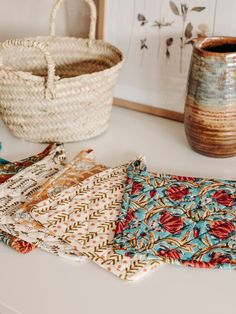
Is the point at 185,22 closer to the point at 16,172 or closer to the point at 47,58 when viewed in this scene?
the point at 47,58

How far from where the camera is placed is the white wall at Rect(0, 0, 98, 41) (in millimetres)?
1330

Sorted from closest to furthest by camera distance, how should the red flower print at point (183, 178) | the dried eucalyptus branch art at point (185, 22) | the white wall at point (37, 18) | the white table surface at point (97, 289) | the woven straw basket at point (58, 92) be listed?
the white table surface at point (97, 289), the red flower print at point (183, 178), the woven straw basket at point (58, 92), the dried eucalyptus branch art at point (185, 22), the white wall at point (37, 18)

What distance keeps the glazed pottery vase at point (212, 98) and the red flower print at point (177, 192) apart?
0.16 metres

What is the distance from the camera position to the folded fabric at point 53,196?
2.64 feet

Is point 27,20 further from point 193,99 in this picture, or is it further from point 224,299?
point 224,299

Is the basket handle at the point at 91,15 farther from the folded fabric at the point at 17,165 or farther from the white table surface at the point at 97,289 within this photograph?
the white table surface at the point at 97,289

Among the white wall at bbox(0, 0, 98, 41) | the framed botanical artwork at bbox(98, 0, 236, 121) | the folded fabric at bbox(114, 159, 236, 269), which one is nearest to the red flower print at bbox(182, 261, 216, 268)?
the folded fabric at bbox(114, 159, 236, 269)

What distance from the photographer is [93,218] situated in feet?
2.74

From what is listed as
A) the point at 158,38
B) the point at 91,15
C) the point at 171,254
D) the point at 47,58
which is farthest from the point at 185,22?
the point at 171,254

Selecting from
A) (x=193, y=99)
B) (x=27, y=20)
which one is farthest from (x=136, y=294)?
(x=27, y=20)

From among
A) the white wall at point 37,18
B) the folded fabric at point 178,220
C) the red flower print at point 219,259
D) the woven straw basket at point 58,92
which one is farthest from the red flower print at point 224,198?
the white wall at point 37,18

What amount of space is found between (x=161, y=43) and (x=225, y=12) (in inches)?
6.2

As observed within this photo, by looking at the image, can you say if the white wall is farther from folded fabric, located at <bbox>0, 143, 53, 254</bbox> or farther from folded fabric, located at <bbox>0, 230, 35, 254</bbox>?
folded fabric, located at <bbox>0, 230, 35, 254</bbox>

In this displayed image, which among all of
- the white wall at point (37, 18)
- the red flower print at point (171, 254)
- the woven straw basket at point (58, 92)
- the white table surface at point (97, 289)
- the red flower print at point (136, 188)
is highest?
the white wall at point (37, 18)
